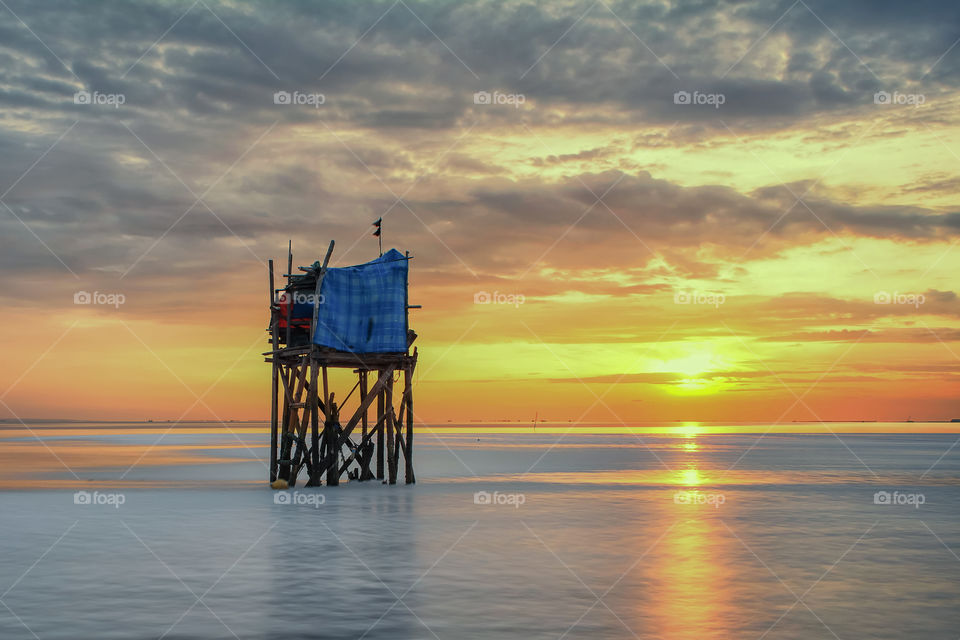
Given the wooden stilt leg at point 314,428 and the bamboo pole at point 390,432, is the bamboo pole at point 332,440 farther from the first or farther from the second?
the bamboo pole at point 390,432

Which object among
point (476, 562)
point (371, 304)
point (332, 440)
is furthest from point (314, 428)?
point (476, 562)

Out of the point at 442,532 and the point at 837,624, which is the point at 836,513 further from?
the point at 837,624

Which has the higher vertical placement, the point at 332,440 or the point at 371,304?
the point at 371,304

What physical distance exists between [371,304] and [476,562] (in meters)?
16.4

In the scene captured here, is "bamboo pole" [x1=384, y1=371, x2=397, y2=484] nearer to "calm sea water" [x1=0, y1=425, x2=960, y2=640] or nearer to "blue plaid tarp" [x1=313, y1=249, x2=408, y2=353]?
"calm sea water" [x1=0, y1=425, x2=960, y2=640]

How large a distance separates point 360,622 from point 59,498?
19747 millimetres

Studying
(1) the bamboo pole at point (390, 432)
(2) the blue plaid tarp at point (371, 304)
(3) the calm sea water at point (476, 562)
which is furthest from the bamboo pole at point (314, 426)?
(1) the bamboo pole at point (390, 432)

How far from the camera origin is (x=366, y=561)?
17.7 m

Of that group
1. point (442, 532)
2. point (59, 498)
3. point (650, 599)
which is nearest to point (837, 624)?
point (650, 599)

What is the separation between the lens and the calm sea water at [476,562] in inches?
510

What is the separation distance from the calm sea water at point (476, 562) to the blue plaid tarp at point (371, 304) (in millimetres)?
5103

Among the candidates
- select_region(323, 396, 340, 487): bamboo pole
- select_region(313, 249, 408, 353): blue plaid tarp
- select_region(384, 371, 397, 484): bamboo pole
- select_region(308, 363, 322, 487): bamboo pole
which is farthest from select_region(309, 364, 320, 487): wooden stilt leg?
select_region(384, 371, 397, 484): bamboo pole

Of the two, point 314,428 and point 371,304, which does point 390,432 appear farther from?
point 371,304

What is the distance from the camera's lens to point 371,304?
32.9m
